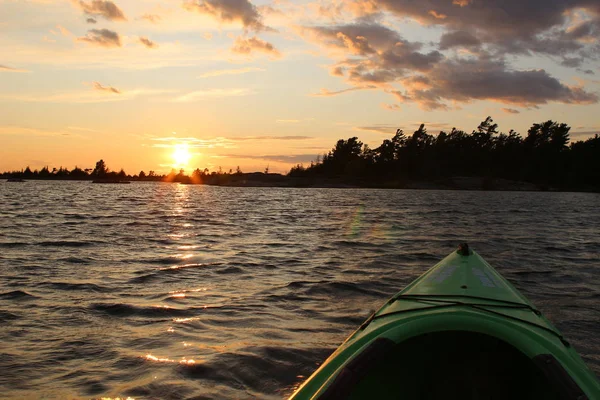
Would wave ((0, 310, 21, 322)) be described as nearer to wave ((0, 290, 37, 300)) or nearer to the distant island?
wave ((0, 290, 37, 300))

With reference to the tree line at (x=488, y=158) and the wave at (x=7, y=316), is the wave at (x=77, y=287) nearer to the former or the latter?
the wave at (x=7, y=316)

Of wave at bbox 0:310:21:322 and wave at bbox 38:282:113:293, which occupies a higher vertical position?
wave at bbox 38:282:113:293

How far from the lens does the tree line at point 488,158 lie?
121 meters

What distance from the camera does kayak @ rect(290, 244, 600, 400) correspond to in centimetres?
323

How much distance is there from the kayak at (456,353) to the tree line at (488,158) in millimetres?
127667

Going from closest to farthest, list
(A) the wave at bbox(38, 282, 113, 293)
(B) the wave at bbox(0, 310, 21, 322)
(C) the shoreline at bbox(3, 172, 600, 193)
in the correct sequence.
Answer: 1. (B) the wave at bbox(0, 310, 21, 322)
2. (A) the wave at bbox(38, 282, 113, 293)
3. (C) the shoreline at bbox(3, 172, 600, 193)

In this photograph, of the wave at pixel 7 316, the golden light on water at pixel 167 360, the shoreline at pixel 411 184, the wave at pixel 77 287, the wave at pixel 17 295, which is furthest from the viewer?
the shoreline at pixel 411 184

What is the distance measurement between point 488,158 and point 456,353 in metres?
132

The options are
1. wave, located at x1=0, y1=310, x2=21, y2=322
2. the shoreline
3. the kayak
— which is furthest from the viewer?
the shoreline

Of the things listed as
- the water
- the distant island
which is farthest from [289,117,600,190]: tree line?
the water

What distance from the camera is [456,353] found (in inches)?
187

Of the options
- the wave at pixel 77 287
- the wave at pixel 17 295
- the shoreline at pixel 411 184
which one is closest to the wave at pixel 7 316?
the wave at pixel 17 295

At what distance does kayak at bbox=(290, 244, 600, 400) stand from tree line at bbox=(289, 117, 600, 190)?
419ft

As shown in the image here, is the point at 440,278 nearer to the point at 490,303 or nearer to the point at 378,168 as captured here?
the point at 490,303
